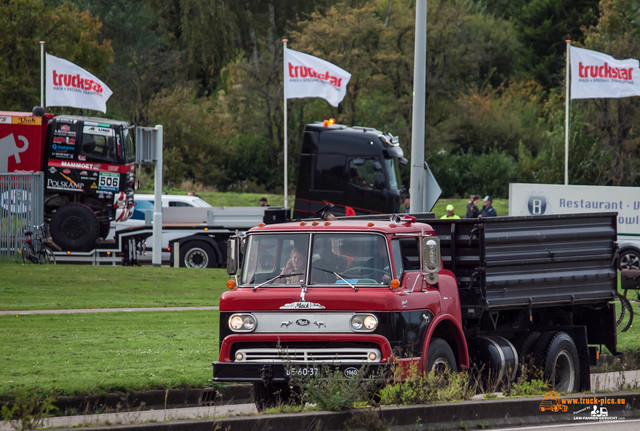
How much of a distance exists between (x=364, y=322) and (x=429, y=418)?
45.0 inches

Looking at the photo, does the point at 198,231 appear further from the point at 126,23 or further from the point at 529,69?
the point at 529,69

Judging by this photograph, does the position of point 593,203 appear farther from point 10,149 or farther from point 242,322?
point 242,322

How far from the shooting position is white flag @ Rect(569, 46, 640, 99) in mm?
33062

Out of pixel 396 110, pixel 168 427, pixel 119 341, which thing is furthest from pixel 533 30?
pixel 168 427

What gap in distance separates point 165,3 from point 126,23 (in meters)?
2.89

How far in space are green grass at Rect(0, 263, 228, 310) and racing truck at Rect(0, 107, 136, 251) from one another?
201 cm

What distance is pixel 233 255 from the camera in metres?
10.7

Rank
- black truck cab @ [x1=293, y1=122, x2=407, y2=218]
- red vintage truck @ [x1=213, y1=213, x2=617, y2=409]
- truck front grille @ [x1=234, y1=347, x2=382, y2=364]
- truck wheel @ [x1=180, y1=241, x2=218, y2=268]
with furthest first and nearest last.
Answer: black truck cab @ [x1=293, y1=122, x2=407, y2=218], truck wheel @ [x1=180, y1=241, x2=218, y2=268], red vintage truck @ [x1=213, y1=213, x2=617, y2=409], truck front grille @ [x1=234, y1=347, x2=382, y2=364]

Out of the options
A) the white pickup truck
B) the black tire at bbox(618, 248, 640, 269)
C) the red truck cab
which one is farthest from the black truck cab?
the red truck cab

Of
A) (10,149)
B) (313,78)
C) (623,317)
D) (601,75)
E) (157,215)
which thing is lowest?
(623,317)

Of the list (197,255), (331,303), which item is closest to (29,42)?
(197,255)

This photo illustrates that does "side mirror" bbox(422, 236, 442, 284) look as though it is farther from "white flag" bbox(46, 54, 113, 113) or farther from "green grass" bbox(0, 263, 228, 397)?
"white flag" bbox(46, 54, 113, 113)

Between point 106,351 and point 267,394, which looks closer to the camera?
point 267,394

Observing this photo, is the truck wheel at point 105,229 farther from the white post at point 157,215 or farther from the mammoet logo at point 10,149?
the mammoet logo at point 10,149
